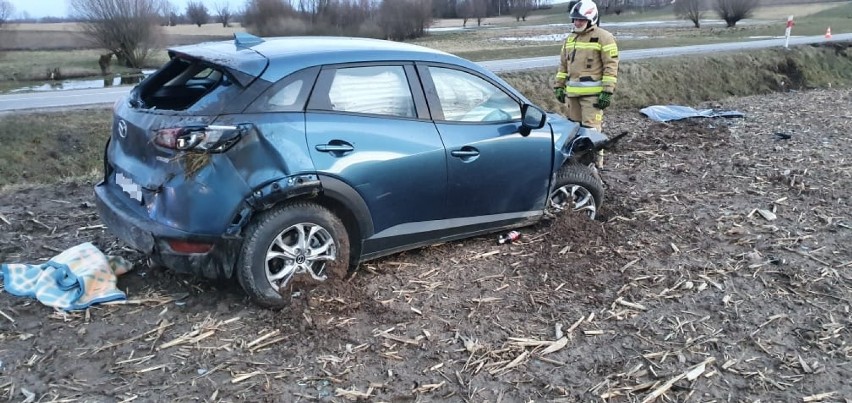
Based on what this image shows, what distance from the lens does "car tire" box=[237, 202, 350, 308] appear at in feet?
13.4

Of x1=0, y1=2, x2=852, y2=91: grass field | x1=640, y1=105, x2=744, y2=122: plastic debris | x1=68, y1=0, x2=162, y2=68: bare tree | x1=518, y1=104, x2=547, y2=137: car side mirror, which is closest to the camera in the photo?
x1=518, y1=104, x2=547, y2=137: car side mirror

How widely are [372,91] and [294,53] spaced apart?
0.57m

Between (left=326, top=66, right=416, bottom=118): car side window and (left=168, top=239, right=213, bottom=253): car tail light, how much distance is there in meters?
1.15

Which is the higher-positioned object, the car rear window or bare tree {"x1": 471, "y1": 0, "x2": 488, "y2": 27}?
bare tree {"x1": 471, "y1": 0, "x2": 488, "y2": 27}

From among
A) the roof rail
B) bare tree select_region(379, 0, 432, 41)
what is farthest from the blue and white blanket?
bare tree select_region(379, 0, 432, 41)

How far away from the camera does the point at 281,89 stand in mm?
4176

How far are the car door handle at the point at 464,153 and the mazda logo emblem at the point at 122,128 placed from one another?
2.15 meters

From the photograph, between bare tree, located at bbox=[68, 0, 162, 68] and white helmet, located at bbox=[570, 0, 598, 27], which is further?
bare tree, located at bbox=[68, 0, 162, 68]

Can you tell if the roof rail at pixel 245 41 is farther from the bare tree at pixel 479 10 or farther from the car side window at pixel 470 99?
the bare tree at pixel 479 10

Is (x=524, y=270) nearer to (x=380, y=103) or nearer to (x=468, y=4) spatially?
(x=380, y=103)

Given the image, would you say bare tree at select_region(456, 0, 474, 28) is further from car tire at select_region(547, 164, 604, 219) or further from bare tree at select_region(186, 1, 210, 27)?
car tire at select_region(547, 164, 604, 219)

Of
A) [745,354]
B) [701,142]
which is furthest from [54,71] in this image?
[745,354]

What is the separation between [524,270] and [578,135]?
1.36m

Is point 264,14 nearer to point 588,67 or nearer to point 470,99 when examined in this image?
point 588,67
